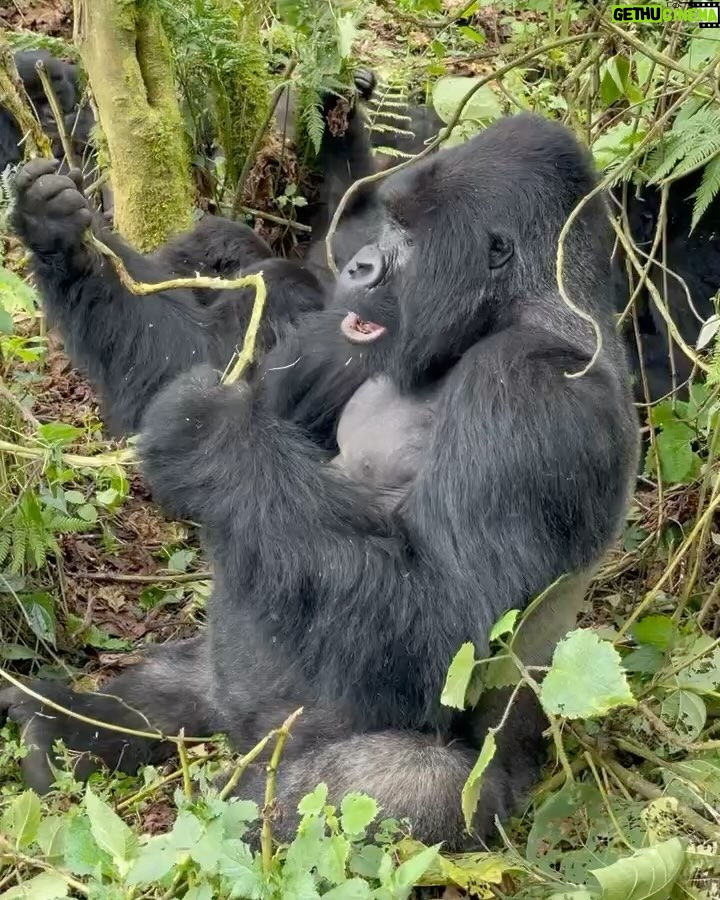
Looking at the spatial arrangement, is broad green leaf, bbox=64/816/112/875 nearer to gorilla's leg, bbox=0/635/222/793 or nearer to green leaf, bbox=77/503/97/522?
gorilla's leg, bbox=0/635/222/793

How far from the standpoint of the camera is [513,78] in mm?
5191

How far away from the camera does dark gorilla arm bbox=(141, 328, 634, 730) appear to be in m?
2.54

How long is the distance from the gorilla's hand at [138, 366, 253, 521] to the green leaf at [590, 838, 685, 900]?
1.24m

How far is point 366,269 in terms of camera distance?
2.98 m

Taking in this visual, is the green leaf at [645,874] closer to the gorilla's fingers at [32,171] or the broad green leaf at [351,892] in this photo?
the broad green leaf at [351,892]

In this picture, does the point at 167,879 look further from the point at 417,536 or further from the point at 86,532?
the point at 86,532

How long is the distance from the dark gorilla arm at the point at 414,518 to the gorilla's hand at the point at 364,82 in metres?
2.30

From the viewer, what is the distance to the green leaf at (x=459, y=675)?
2135 mm

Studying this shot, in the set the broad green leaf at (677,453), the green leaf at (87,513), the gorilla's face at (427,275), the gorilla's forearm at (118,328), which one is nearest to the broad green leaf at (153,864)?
the gorilla's face at (427,275)

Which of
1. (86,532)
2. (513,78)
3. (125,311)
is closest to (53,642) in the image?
(86,532)

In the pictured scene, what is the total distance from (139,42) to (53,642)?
82.7 inches

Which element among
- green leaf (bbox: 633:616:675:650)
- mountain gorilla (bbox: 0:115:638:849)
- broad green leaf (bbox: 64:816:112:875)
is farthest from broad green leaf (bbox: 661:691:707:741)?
broad green leaf (bbox: 64:816:112:875)

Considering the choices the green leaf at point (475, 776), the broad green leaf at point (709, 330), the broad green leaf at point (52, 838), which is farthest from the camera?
the broad green leaf at point (709, 330)

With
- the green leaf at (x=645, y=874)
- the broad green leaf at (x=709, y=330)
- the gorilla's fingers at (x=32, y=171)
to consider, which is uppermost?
the gorilla's fingers at (x=32, y=171)
